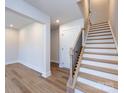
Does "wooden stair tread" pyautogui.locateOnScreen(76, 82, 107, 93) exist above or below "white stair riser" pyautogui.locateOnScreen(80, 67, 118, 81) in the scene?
below

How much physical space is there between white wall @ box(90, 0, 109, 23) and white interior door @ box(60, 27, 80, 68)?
2411 millimetres

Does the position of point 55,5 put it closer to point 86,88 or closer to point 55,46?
point 86,88

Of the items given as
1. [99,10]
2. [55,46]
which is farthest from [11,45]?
[99,10]

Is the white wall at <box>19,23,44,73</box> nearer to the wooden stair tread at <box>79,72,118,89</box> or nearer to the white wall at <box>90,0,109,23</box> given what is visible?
the wooden stair tread at <box>79,72,118,89</box>

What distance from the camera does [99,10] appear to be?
632 cm

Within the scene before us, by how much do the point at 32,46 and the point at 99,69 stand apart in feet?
11.9

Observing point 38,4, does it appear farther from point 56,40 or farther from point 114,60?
point 56,40

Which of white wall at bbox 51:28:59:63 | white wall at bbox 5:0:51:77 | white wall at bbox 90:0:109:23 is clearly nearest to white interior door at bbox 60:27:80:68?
white wall at bbox 51:28:59:63

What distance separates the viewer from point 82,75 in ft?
7.95

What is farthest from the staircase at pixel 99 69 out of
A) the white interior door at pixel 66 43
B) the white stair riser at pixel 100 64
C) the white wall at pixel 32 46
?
the white wall at pixel 32 46

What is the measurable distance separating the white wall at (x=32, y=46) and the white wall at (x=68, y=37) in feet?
4.53

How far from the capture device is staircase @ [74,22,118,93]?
1996mm

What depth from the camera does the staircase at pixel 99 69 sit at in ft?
6.55

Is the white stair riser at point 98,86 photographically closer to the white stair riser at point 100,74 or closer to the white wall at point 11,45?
the white stair riser at point 100,74
